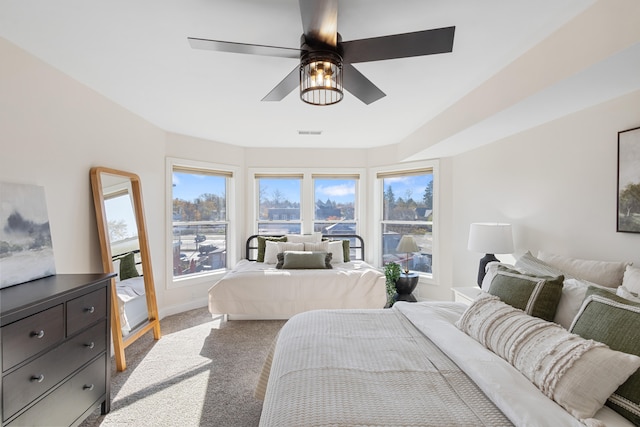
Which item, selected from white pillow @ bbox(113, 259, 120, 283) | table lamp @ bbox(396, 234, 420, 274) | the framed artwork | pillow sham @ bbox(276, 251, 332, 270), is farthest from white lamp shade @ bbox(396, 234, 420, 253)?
white pillow @ bbox(113, 259, 120, 283)

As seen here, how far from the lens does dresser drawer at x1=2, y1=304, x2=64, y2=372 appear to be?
1460 millimetres

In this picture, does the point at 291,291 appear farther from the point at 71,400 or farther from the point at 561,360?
the point at 561,360

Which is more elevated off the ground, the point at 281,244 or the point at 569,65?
the point at 569,65

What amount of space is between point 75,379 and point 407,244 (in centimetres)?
354

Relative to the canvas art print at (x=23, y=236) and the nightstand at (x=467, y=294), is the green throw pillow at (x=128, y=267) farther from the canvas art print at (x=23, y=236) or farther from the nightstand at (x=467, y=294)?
the nightstand at (x=467, y=294)

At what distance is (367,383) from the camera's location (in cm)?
124

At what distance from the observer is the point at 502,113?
2289mm

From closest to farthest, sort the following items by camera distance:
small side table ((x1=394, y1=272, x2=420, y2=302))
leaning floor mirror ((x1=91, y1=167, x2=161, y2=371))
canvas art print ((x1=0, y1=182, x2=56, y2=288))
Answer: canvas art print ((x1=0, y1=182, x2=56, y2=288)) < leaning floor mirror ((x1=91, y1=167, x2=161, y2=371)) < small side table ((x1=394, y1=272, x2=420, y2=302))

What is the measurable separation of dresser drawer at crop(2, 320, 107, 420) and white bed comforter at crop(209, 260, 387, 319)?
1544 millimetres

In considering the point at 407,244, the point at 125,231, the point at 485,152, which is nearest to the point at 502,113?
the point at 485,152

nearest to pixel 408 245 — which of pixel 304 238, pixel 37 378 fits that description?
pixel 304 238

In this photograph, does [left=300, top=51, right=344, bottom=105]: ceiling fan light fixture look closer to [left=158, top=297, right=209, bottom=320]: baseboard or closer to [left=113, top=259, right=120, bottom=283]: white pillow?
[left=113, top=259, right=120, bottom=283]: white pillow

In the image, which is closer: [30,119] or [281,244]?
[30,119]

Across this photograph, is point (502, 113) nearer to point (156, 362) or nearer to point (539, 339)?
point (539, 339)
